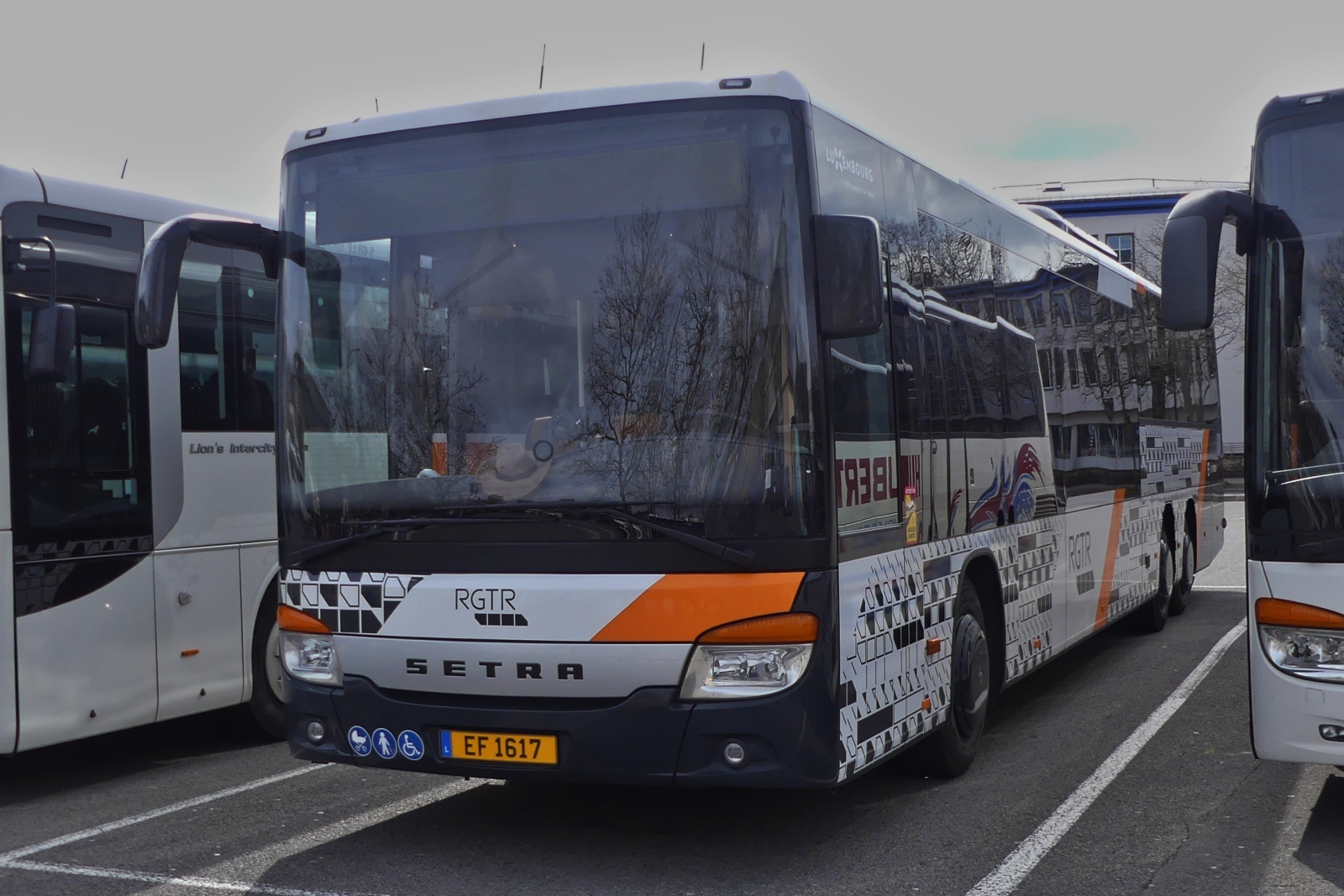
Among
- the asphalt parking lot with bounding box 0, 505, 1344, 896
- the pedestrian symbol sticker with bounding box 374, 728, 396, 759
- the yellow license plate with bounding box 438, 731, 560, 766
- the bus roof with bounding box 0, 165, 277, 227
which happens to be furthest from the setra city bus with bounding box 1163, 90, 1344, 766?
the bus roof with bounding box 0, 165, 277, 227

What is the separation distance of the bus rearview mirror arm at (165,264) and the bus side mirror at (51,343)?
1.34m

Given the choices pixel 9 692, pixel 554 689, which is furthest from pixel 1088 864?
pixel 9 692

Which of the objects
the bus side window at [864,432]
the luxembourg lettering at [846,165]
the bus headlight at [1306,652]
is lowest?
the bus headlight at [1306,652]

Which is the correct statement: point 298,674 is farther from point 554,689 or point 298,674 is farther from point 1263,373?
point 1263,373

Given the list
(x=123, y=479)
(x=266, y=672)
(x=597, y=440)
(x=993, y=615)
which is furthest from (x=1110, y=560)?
(x=123, y=479)

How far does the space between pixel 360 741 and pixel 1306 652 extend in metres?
3.69

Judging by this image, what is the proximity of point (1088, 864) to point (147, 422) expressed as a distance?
17.6ft

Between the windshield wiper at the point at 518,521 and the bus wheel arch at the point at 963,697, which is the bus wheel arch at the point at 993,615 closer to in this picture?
the bus wheel arch at the point at 963,697

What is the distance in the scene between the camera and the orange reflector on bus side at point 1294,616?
5.37 m

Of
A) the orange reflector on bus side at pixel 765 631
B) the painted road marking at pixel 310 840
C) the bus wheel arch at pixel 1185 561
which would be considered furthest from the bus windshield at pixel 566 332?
the bus wheel arch at pixel 1185 561

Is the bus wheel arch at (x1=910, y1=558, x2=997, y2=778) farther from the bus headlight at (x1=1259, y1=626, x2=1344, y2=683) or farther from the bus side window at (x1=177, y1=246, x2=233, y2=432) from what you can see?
the bus side window at (x1=177, y1=246, x2=233, y2=432)

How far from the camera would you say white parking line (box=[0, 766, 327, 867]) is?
20.3ft

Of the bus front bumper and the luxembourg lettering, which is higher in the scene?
the luxembourg lettering

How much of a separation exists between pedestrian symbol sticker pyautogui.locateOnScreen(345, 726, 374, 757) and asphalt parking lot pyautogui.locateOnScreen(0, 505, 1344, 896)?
18.6 inches
